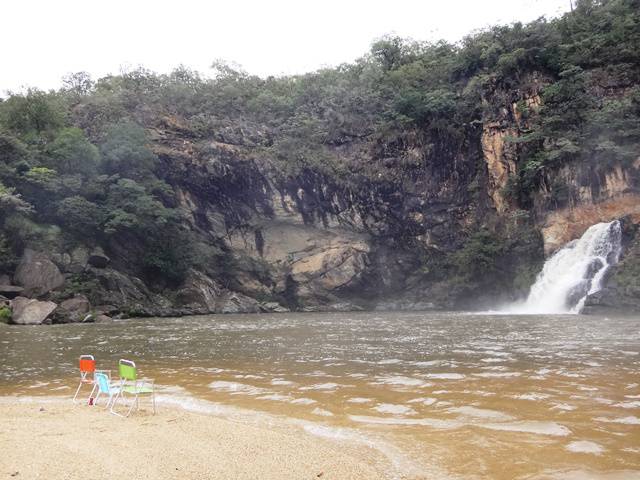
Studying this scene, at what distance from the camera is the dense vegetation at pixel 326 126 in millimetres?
30359

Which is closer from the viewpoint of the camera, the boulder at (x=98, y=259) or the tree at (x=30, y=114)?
the boulder at (x=98, y=259)

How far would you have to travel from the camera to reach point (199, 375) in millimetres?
9219

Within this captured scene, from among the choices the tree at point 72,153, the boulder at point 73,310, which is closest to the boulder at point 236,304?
the boulder at point 73,310

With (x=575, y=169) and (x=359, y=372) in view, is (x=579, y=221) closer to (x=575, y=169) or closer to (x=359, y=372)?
(x=575, y=169)

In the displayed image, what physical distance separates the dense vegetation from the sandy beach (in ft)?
89.7

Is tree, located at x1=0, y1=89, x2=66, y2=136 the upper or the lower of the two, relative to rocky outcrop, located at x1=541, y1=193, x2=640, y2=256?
upper

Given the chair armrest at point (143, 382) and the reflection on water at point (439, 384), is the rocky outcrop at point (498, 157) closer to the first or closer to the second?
the reflection on water at point (439, 384)

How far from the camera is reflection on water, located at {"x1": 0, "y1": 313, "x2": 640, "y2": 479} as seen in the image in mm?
4633

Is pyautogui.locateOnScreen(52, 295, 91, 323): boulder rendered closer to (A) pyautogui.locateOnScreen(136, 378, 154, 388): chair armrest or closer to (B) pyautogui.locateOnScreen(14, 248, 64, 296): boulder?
(B) pyautogui.locateOnScreen(14, 248, 64, 296): boulder

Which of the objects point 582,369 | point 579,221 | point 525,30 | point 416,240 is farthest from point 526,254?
point 582,369

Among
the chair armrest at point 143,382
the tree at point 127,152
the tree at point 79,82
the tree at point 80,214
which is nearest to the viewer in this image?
the chair armrest at point 143,382

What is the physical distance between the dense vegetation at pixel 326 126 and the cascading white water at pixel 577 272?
14.6 ft

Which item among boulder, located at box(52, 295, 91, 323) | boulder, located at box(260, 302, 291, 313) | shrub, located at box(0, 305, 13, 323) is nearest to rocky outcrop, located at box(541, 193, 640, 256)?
boulder, located at box(260, 302, 291, 313)

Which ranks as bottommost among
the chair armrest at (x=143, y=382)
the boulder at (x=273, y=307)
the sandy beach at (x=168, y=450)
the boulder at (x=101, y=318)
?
the boulder at (x=273, y=307)
